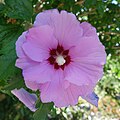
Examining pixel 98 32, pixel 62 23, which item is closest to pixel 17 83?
pixel 62 23

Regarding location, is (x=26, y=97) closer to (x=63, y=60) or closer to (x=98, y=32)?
(x=63, y=60)

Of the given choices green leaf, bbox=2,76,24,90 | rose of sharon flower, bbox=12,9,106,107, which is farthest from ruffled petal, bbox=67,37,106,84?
green leaf, bbox=2,76,24,90

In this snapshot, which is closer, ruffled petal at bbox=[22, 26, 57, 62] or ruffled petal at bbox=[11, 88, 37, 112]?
ruffled petal at bbox=[22, 26, 57, 62]

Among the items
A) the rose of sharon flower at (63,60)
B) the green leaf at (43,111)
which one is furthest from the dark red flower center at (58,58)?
the green leaf at (43,111)

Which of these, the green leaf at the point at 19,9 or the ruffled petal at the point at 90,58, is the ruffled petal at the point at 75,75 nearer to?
the ruffled petal at the point at 90,58

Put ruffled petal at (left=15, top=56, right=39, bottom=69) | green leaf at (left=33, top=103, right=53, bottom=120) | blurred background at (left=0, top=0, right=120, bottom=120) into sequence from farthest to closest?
blurred background at (left=0, top=0, right=120, bottom=120) → green leaf at (left=33, top=103, right=53, bottom=120) → ruffled petal at (left=15, top=56, right=39, bottom=69)

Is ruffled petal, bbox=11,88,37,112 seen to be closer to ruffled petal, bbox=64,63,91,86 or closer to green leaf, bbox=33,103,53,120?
green leaf, bbox=33,103,53,120
